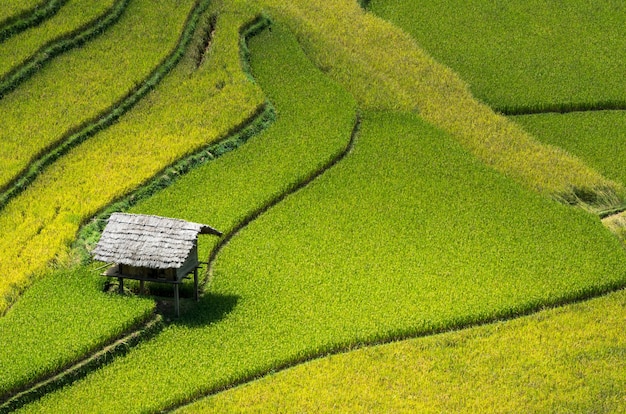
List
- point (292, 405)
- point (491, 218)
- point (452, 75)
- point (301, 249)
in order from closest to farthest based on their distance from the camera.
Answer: point (292, 405)
point (301, 249)
point (491, 218)
point (452, 75)

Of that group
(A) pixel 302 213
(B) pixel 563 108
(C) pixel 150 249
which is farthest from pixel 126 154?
(B) pixel 563 108

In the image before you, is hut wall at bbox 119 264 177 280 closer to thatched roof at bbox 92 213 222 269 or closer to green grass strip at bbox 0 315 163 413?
thatched roof at bbox 92 213 222 269

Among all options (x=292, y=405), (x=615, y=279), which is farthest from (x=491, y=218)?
(x=292, y=405)

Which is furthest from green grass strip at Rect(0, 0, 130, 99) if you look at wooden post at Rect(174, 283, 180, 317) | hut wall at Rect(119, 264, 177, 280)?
wooden post at Rect(174, 283, 180, 317)

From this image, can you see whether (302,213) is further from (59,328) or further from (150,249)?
(59,328)

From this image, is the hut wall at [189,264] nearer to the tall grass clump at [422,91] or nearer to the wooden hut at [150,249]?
the wooden hut at [150,249]

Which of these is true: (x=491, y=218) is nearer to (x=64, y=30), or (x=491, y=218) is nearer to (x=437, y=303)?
(x=437, y=303)

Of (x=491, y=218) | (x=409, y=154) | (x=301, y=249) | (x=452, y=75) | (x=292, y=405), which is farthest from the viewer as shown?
(x=452, y=75)
